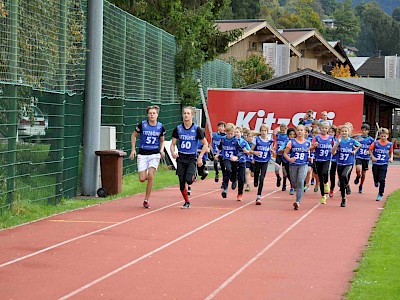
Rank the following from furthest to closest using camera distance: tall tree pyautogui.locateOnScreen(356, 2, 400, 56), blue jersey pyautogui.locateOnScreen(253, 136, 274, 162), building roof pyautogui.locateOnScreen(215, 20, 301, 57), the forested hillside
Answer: tall tree pyautogui.locateOnScreen(356, 2, 400, 56), building roof pyautogui.locateOnScreen(215, 20, 301, 57), the forested hillside, blue jersey pyautogui.locateOnScreen(253, 136, 274, 162)

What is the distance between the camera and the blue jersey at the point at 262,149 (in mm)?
20156

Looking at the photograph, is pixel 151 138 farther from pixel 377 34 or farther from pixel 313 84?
pixel 377 34

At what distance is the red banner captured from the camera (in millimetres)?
37781

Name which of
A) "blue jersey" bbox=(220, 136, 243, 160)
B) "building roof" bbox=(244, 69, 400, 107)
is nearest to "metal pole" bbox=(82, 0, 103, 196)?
"blue jersey" bbox=(220, 136, 243, 160)

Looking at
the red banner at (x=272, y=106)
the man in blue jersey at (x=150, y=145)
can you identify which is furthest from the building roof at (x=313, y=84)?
the man in blue jersey at (x=150, y=145)

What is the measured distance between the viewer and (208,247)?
12.9 meters

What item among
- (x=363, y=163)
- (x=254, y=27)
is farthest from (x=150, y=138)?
(x=254, y=27)

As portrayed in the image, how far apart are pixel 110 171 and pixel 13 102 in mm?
4992

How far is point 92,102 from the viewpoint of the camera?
19.5 metres

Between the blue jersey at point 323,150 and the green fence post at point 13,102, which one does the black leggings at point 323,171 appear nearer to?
the blue jersey at point 323,150

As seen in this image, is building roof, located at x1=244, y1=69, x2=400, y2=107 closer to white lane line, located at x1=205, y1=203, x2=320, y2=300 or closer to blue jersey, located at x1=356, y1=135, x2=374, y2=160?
blue jersey, located at x1=356, y1=135, x2=374, y2=160

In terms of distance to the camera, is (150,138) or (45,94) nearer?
(45,94)

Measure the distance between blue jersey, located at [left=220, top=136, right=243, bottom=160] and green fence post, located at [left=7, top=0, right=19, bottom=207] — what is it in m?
6.23

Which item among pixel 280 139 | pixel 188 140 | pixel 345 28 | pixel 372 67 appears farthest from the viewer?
pixel 345 28
